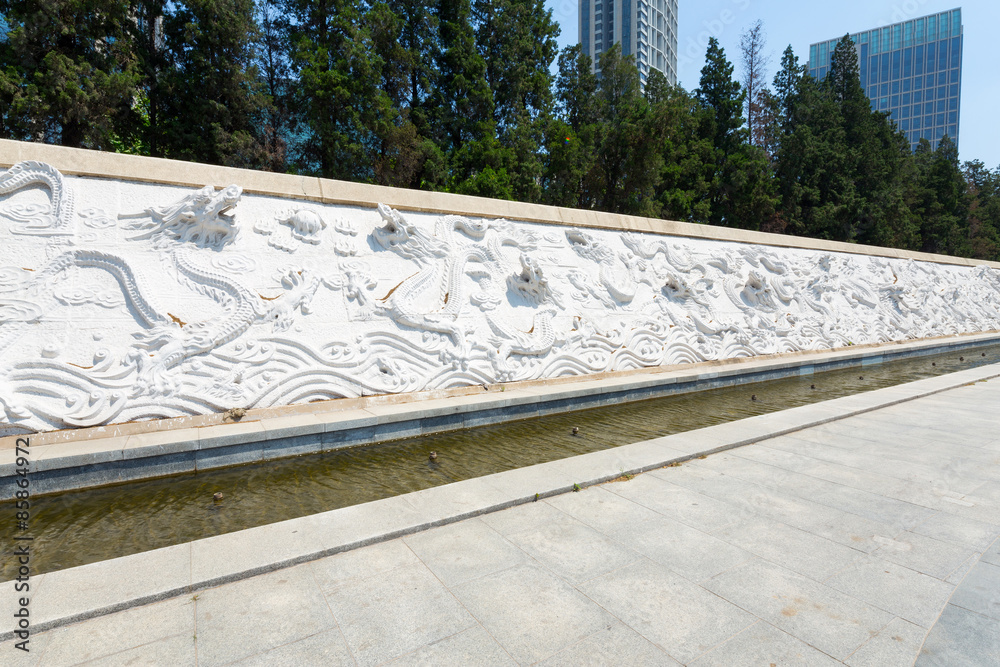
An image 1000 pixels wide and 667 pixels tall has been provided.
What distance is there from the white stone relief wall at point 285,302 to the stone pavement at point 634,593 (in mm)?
2374

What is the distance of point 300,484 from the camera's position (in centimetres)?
327

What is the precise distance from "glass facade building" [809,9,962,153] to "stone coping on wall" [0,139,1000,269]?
42.2m

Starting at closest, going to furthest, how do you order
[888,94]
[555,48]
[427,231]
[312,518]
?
[312,518] → [427,231] → [555,48] → [888,94]

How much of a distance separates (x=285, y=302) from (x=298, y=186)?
3.83 feet

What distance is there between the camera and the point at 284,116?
12.6 m

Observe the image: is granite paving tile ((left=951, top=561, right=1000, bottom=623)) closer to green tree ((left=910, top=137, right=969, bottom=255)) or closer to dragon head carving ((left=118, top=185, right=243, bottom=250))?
dragon head carving ((left=118, top=185, right=243, bottom=250))

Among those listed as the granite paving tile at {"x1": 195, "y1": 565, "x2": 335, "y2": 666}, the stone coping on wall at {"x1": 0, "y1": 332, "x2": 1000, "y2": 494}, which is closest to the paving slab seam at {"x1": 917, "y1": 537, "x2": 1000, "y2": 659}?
the granite paving tile at {"x1": 195, "y1": 565, "x2": 335, "y2": 666}

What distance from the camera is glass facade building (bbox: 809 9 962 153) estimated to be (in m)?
40.1

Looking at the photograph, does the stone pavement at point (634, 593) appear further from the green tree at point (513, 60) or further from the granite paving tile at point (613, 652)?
the green tree at point (513, 60)

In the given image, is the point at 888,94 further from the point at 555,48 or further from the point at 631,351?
the point at 631,351

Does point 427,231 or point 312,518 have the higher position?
point 427,231

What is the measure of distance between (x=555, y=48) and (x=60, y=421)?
14.4 metres

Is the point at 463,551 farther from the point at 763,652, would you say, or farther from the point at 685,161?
the point at 685,161

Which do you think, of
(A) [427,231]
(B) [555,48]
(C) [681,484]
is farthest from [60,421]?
(B) [555,48]
